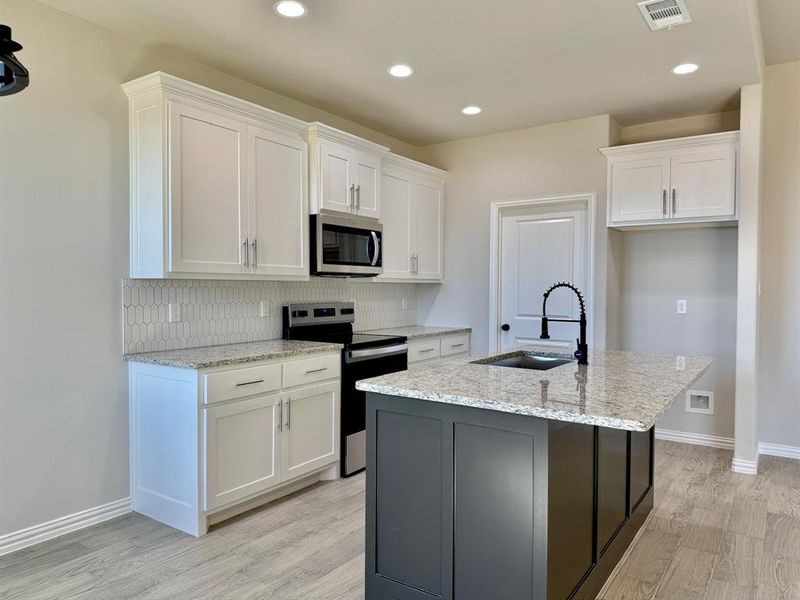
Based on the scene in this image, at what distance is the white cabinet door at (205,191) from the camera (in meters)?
2.89

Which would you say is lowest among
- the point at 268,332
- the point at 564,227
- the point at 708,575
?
the point at 708,575

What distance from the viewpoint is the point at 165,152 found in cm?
285

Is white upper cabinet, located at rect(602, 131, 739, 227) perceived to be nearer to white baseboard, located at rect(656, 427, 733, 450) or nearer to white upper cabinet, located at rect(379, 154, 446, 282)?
white upper cabinet, located at rect(379, 154, 446, 282)

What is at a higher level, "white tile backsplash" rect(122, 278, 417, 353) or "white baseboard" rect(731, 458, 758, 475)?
"white tile backsplash" rect(122, 278, 417, 353)

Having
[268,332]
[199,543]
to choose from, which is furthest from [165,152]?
[199,543]

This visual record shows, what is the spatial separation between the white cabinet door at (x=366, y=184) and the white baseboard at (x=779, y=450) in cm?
346

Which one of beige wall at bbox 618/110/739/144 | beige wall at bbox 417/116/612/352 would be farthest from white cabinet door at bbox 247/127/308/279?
beige wall at bbox 618/110/739/144

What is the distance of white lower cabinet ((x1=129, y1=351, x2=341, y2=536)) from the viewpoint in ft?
9.01

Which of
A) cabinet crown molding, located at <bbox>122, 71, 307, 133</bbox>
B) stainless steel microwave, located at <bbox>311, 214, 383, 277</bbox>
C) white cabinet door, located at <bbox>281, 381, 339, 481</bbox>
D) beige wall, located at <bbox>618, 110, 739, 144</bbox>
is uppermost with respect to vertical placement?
beige wall, located at <bbox>618, 110, 739, 144</bbox>

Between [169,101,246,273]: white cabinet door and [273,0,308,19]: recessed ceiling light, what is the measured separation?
713 millimetres

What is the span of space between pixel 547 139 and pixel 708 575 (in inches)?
137

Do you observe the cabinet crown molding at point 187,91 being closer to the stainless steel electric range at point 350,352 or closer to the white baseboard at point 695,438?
the stainless steel electric range at point 350,352

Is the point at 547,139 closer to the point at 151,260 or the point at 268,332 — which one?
the point at 268,332

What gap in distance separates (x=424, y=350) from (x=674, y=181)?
2.35m
